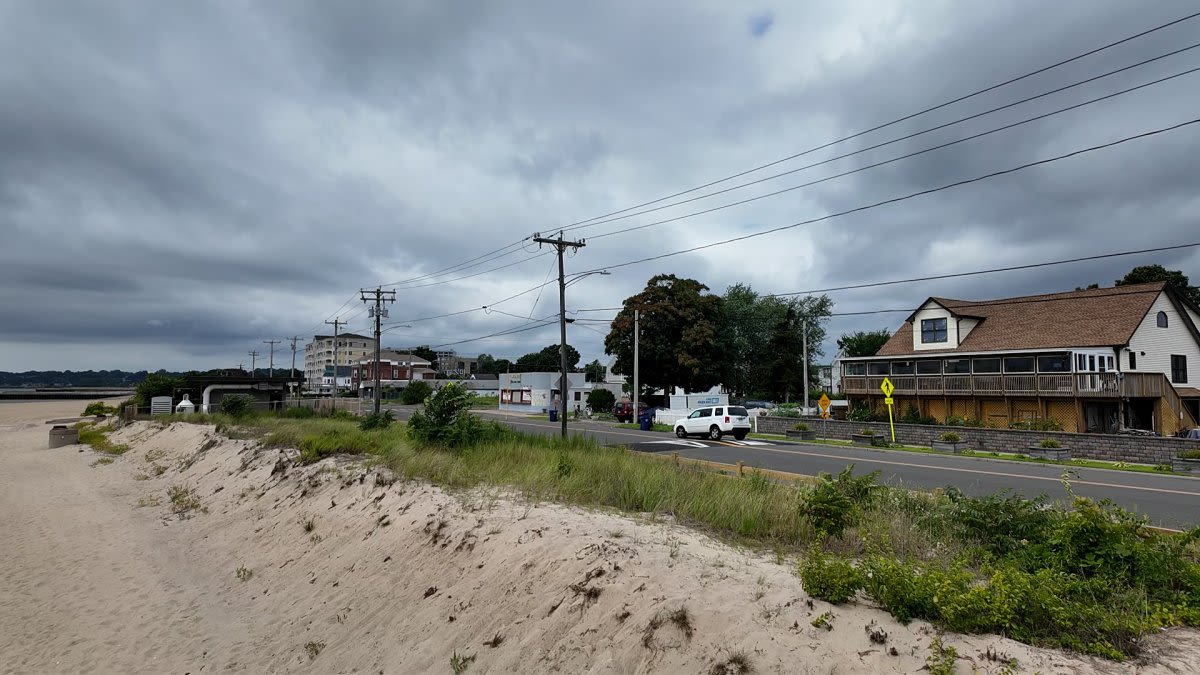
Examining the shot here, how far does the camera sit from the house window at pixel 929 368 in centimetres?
3785

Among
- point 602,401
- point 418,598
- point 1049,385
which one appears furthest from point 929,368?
point 418,598

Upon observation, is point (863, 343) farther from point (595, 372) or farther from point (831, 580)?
point (831, 580)

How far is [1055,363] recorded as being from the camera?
3231 cm

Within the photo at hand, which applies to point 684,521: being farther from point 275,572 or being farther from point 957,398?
point 957,398

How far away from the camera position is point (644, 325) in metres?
53.6

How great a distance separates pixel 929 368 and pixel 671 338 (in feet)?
70.4

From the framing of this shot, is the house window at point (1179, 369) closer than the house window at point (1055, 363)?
No

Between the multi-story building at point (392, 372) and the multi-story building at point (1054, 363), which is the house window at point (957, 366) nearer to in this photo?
the multi-story building at point (1054, 363)

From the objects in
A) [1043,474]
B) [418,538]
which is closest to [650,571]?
[418,538]

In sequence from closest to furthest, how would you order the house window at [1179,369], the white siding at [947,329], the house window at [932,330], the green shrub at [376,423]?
the green shrub at [376,423]
the house window at [1179,369]
the white siding at [947,329]
the house window at [932,330]

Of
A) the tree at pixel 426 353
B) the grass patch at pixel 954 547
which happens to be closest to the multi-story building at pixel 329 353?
the tree at pixel 426 353

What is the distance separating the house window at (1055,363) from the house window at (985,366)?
2.23m

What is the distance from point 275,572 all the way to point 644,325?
4374 cm

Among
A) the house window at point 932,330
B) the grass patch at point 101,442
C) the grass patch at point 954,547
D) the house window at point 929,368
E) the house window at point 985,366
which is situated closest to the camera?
the grass patch at point 954,547
